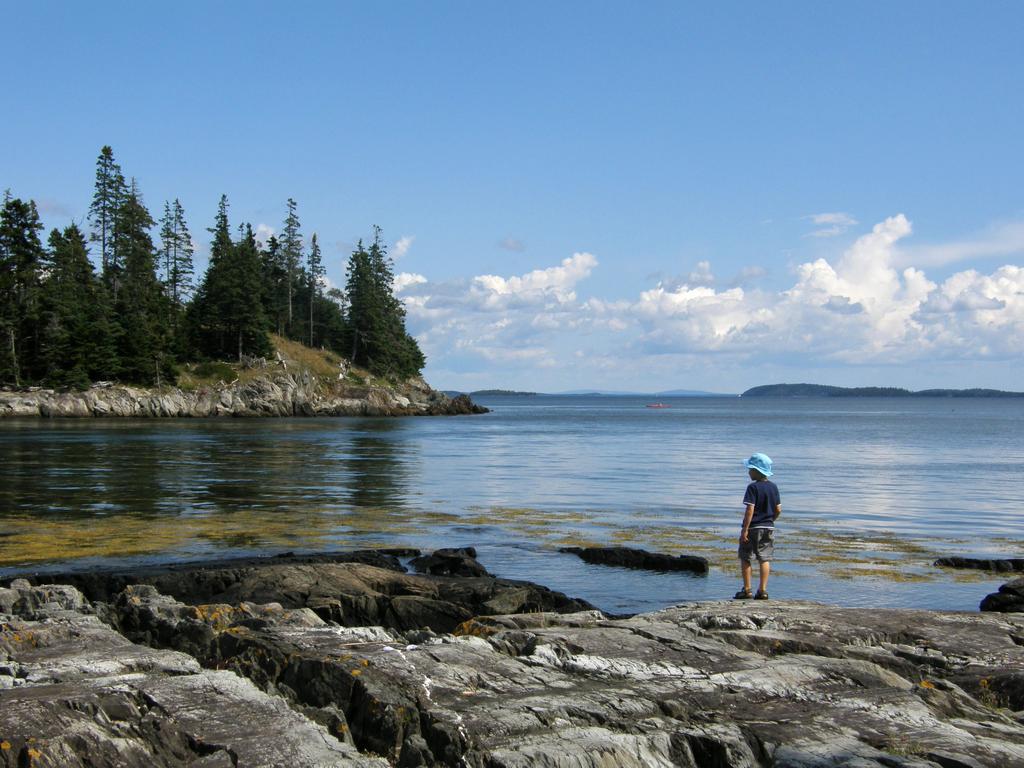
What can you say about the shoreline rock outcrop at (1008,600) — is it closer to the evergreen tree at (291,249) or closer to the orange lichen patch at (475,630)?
the orange lichen patch at (475,630)

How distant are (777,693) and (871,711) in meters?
0.90

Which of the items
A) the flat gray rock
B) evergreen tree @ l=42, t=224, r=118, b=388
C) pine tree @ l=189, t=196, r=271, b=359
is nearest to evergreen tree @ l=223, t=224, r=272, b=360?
pine tree @ l=189, t=196, r=271, b=359

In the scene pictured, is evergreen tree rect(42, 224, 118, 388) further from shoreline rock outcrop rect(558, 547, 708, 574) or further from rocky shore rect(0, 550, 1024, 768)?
rocky shore rect(0, 550, 1024, 768)

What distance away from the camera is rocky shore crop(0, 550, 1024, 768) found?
25.0 feet

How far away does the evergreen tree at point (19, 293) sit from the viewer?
9312 cm

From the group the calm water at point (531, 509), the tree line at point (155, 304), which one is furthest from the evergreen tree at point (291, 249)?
the calm water at point (531, 509)

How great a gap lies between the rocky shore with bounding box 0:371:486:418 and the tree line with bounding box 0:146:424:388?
6.86 ft

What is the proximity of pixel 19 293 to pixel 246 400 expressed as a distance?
26.3 metres

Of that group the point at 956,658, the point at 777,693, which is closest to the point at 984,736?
the point at 777,693

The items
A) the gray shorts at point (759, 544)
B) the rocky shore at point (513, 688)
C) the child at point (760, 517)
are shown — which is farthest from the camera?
the gray shorts at point (759, 544)

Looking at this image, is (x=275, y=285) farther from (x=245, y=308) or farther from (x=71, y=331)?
(x=71, y=331)

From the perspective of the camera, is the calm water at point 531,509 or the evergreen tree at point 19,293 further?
the evergreen tree at point 19,293

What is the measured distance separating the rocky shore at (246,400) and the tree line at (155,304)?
6.86 feet

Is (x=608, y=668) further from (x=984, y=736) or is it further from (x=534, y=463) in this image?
(x=534, y=463)
